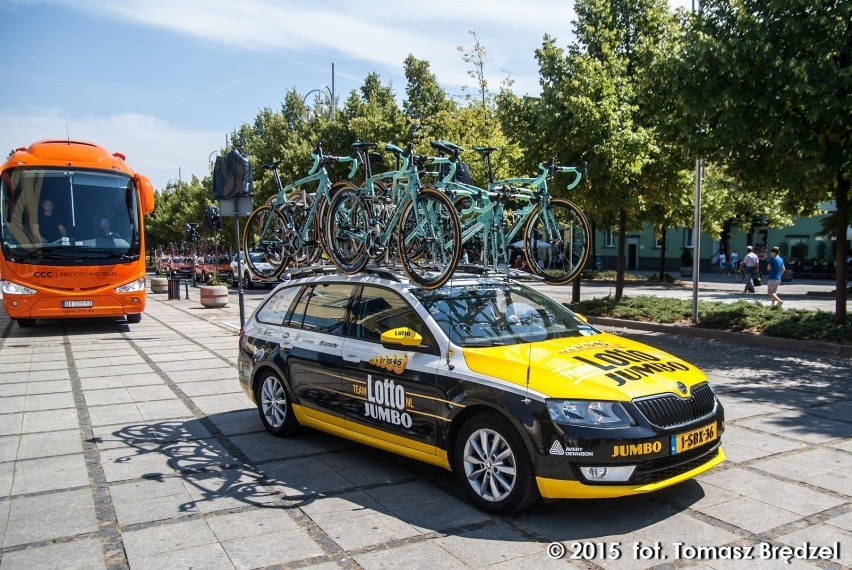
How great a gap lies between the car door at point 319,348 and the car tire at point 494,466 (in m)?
1.49

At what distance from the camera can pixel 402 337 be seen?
17.5 feet

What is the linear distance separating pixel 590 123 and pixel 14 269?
12631 millimetres

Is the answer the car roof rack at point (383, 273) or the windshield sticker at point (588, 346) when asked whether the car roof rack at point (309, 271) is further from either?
the windshield sticker at point (588, 346)

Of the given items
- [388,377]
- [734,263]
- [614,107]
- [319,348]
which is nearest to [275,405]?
[319,348]

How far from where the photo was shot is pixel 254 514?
4930 millimetres

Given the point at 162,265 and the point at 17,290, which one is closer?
the point at 17,290

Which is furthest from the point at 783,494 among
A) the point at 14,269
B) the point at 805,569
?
the point at 14,269

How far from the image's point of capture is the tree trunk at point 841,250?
1308 centimetres

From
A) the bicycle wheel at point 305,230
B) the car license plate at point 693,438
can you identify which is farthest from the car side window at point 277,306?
the car license plate at point 693,438

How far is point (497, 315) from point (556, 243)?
153cm

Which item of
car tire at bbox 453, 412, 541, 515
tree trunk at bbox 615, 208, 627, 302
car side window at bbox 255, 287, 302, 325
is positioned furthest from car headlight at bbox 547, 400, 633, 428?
tree trunk at bbox 615, 208, 627, 302

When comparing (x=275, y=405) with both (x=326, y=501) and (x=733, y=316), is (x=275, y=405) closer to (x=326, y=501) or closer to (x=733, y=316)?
(x=326, y=501)

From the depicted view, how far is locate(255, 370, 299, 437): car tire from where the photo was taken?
22.0ft

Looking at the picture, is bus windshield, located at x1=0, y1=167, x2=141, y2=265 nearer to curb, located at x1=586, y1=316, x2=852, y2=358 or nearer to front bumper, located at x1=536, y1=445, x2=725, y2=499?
curb, located at x1=586, y1=316, x2=852, y2=358
